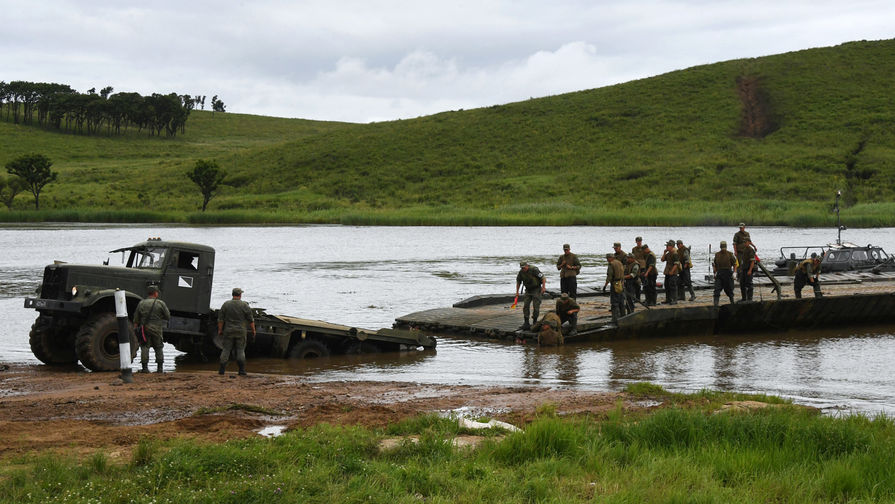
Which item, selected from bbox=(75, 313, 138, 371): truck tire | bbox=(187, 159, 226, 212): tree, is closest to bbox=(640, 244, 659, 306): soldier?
bbox=(75, 313, 138, 371): truck tire

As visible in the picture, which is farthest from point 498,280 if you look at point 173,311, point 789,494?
point 789,494

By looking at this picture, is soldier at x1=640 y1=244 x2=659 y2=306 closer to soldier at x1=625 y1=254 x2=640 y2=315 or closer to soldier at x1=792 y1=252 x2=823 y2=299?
soldier at x1=625 y1=254 x2=640 y2=315

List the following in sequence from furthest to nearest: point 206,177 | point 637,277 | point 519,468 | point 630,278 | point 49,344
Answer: point 206,177 → point 637,277 → point 630,278 → point 49,344 → point 519,468

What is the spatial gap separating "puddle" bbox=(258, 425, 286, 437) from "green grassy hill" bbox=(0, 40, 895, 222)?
54463mm

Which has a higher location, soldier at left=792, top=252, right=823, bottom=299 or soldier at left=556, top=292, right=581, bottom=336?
soldier at left=792, top=252, right=823, bottom=299

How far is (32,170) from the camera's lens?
78.0 meters

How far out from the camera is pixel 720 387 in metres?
14.5

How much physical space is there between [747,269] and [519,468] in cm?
1563

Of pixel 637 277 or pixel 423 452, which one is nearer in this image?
pixel 423 452

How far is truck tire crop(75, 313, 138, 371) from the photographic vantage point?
14.8 metres

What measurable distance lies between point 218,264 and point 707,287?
23.3 m

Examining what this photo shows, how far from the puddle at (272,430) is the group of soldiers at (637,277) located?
9.94 m

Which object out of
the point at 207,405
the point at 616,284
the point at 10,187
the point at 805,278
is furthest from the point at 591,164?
the point at 207,405

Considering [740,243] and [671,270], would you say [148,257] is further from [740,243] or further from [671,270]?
[740,243]
